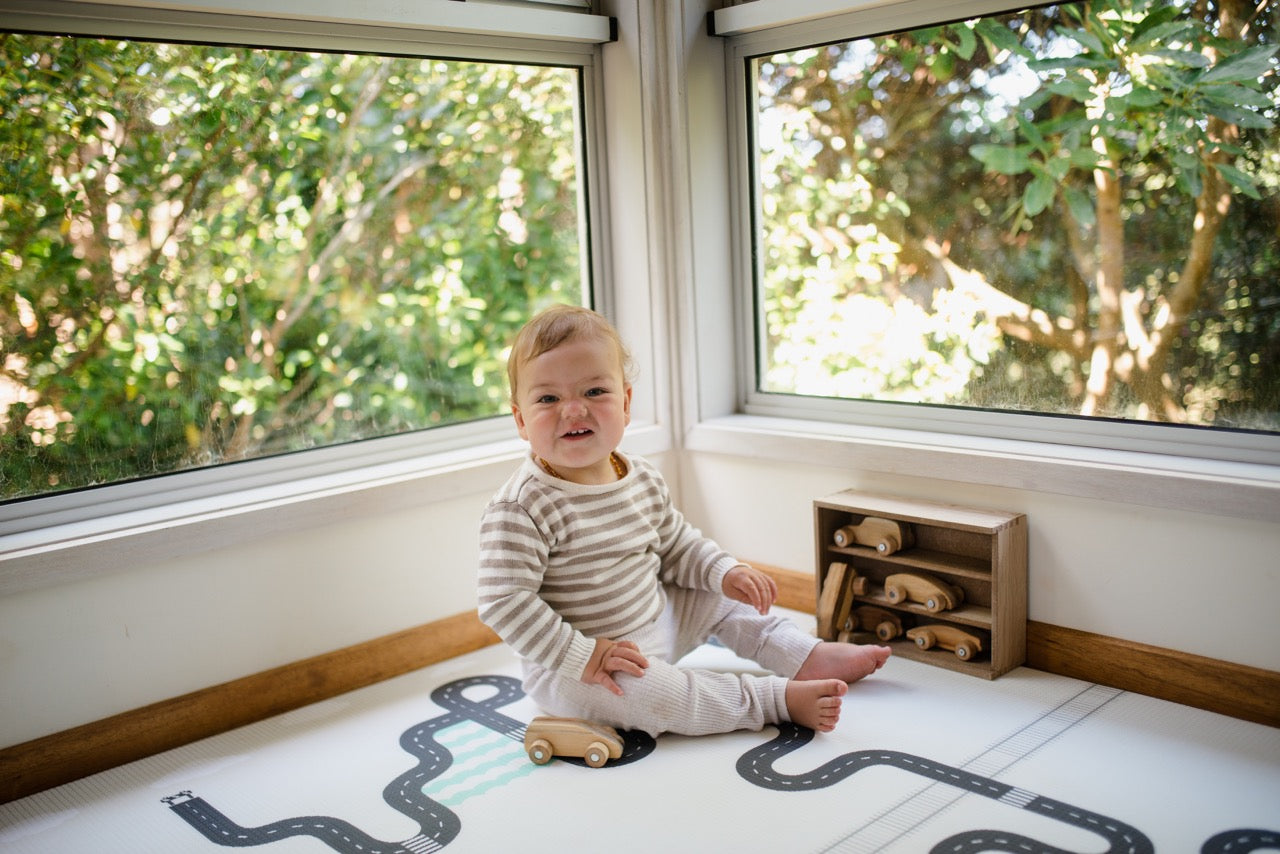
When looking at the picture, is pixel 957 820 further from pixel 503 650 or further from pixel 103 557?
pixel 103 557

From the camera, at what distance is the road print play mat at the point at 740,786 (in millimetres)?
1595

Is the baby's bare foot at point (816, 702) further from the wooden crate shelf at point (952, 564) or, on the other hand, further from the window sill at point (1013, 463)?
the window sill at point (1013, 463)

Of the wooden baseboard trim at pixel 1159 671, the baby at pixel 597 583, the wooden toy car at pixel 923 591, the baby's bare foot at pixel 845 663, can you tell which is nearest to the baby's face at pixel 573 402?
the baby at pixel 597 583

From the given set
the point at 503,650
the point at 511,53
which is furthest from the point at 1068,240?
the point at 503,650

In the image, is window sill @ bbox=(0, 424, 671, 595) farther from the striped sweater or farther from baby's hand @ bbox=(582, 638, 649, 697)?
baby's hand @ bbox=(582, 638, 649, 697)

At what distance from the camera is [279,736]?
2.02m

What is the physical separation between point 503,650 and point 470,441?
460 mm

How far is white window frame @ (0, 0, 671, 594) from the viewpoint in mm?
1918

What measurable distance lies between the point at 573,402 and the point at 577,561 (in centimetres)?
27

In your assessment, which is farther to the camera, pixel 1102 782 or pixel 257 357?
pixel 257 357

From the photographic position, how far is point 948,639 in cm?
216

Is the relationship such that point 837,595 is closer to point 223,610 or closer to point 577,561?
point 577,561

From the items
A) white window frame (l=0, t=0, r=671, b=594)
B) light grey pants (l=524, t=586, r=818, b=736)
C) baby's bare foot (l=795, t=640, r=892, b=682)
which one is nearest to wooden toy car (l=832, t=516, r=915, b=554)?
baby's bare foot (l=795, t=640, r=892, b=682)

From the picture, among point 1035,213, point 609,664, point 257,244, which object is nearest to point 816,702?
point 609,664
